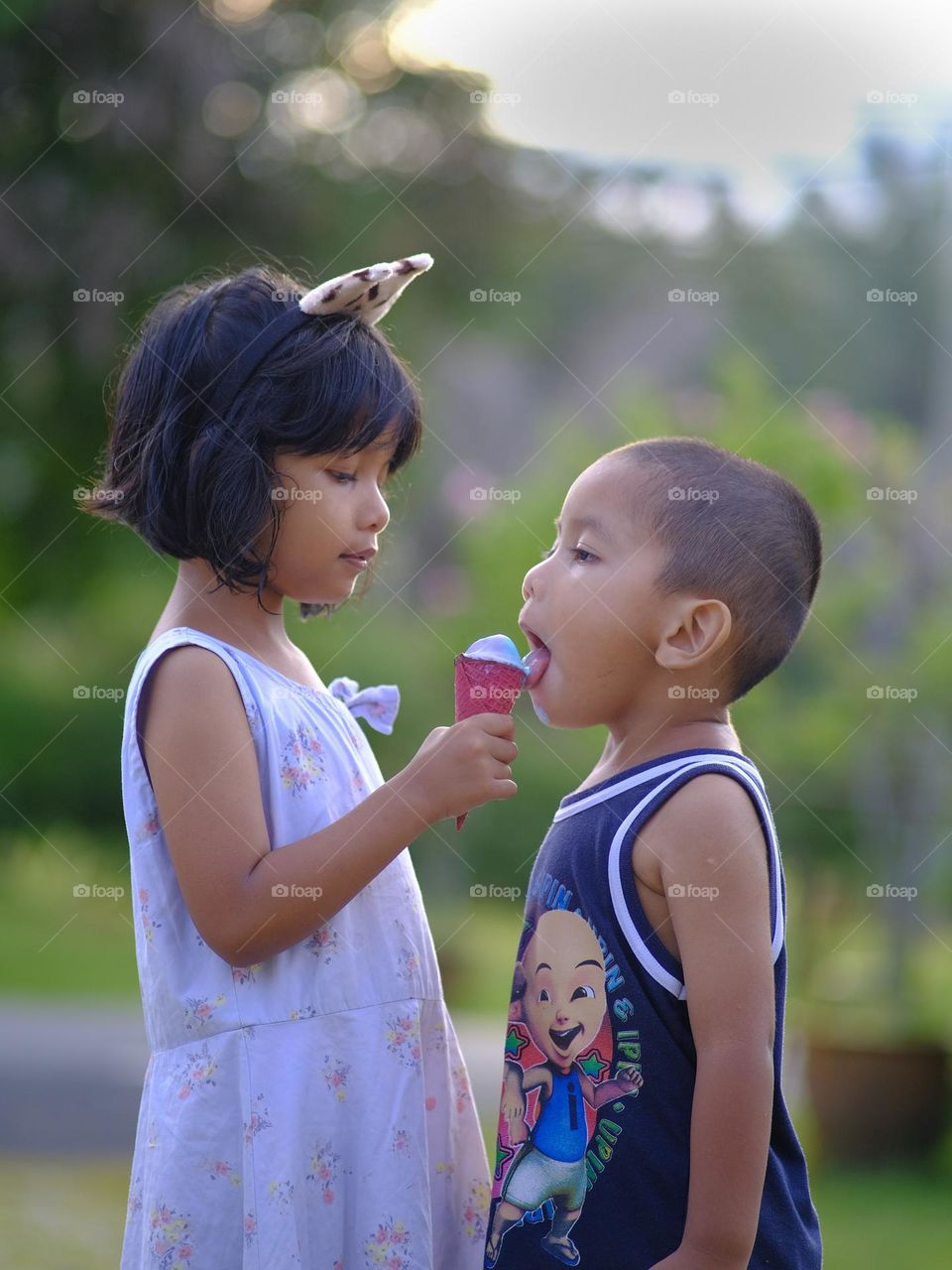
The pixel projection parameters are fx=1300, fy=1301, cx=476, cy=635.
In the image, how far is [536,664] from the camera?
6.04 ft

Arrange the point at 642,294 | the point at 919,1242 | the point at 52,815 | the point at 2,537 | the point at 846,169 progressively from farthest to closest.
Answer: the point at 642,294
the point at 52,815
the point at 846,169
the point at 2,537
the point at 919,1242

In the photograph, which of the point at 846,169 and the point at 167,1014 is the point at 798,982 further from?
the point at 167,1014

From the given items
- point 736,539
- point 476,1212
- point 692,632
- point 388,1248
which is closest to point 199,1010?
point 388,1248

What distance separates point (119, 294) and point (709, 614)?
380 cm

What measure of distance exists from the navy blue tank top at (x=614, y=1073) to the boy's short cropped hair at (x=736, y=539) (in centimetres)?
19

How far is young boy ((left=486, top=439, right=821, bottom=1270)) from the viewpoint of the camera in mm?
1557

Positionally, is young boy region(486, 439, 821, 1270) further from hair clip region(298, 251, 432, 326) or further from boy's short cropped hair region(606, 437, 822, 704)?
hair clip region(298, 251, 432, 326)

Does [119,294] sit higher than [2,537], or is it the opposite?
[119,294]

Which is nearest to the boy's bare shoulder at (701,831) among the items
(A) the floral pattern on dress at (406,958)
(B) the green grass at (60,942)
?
(A) the floral pattern on dress at (406,958)

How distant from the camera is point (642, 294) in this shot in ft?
45.0

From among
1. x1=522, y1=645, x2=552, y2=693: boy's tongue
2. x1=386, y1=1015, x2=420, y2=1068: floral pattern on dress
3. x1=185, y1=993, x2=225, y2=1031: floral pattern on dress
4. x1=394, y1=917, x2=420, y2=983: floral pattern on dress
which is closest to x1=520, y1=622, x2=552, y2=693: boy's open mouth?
Result: x1=522, y1=645, x2=552, y2=693: boy's tongue

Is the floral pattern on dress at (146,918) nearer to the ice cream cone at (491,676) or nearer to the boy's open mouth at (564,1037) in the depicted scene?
the ice cream cone at (491,676)

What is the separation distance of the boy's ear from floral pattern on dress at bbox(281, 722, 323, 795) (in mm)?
526

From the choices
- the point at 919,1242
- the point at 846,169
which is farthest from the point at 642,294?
the point at 919,1242
